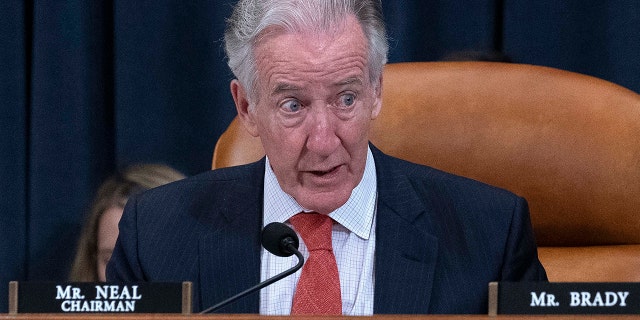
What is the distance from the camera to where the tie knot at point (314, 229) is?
1459mm

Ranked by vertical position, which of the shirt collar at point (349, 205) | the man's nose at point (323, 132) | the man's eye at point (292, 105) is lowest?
the shirt collar at point (349, 205)

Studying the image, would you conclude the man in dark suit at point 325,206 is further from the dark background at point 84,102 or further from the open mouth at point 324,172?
the dark background at point 84,102

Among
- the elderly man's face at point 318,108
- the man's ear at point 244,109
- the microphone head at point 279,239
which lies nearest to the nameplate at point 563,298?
the microphone head at point 279,239

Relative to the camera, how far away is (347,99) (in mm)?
1400

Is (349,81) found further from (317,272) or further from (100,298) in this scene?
(100,298)

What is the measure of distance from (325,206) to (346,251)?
0.10m

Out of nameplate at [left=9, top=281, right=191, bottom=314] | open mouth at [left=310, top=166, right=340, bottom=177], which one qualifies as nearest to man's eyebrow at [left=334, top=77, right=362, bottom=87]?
open mouth at [left=310, top=166, right=340, bottom=177]

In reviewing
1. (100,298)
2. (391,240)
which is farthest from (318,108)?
(100,298)

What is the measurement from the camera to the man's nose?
1374 mm

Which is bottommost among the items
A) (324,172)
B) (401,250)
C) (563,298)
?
(563,298)

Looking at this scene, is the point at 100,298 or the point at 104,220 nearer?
the point at 100,298

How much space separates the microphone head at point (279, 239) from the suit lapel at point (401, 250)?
9.6 inches

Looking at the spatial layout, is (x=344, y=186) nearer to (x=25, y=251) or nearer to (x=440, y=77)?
(x=440, y=77)

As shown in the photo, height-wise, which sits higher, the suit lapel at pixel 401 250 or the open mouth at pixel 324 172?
the open mouth at pixel 324 172
